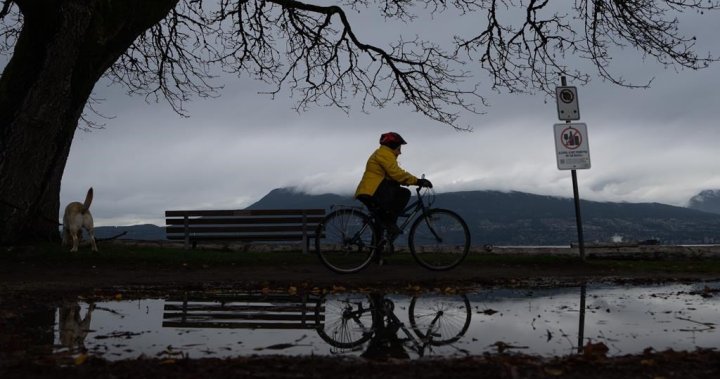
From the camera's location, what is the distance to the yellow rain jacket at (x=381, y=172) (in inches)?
340

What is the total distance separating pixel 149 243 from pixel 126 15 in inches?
219

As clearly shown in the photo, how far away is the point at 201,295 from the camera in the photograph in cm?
664

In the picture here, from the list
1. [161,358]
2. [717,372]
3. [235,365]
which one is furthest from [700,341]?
[161,358]

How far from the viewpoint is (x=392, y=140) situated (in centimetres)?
893

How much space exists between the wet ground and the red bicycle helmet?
1825 mm

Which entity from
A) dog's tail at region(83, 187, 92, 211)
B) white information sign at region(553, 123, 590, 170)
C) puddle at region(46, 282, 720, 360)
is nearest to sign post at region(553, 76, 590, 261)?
white information sign at region(553, 123, 590, 170)

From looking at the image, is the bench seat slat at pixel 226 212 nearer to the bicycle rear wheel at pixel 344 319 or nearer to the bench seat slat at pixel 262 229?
the bench seat slat at pixel 262 229

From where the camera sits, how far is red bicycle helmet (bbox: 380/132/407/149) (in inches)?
351

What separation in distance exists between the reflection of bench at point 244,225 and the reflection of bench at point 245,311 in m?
7.20

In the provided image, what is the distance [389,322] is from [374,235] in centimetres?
403

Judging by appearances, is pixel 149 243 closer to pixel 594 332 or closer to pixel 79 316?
pixel 79 316

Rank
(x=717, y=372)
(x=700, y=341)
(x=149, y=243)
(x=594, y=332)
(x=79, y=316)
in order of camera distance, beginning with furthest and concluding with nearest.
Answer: (x=149, y=243) → (x=79, y=316) → (x=594, y=332) → (x=700, y=341) → (x=717, y=372)

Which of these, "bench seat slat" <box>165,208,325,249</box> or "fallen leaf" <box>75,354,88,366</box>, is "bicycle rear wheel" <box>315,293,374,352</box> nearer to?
"fallen leaf" <box>75,354,88,366</box>

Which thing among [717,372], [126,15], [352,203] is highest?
[126,15]
